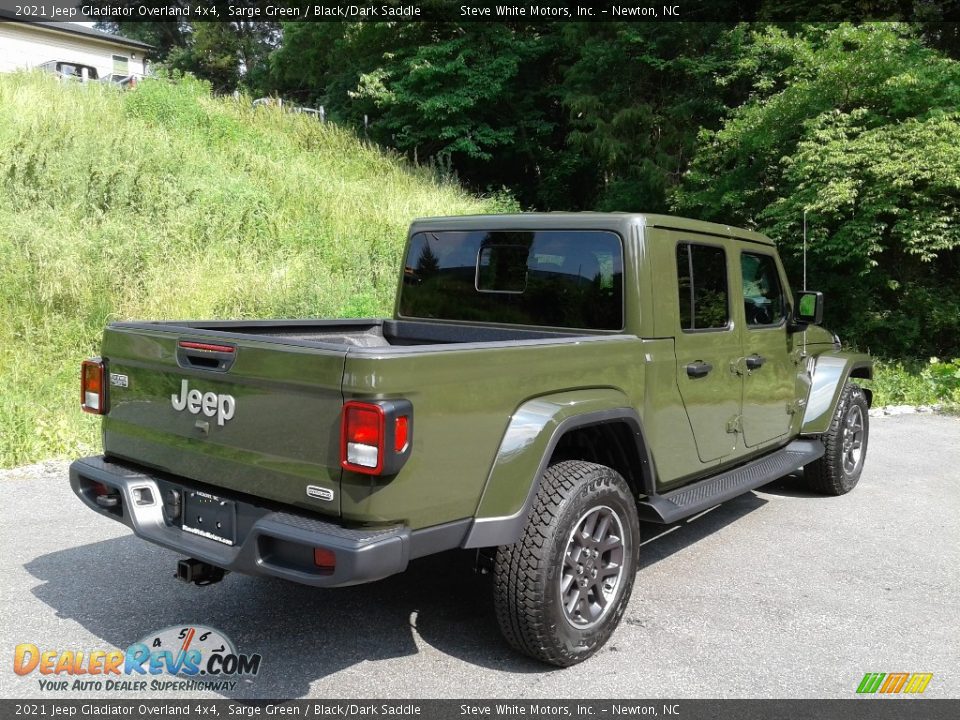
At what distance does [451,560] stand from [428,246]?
1.83 metres

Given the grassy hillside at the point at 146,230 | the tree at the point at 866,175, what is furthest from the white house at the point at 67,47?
the tree at the point at 866,175

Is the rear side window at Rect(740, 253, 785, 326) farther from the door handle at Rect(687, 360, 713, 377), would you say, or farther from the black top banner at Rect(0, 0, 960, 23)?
the black top banner at Rect(0, 0, 960, 23)

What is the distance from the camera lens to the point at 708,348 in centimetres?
424

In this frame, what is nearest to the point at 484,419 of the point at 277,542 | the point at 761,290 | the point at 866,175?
the point at 277,542

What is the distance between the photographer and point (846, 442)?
5.89m

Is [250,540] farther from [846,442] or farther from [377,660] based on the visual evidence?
[846,442]

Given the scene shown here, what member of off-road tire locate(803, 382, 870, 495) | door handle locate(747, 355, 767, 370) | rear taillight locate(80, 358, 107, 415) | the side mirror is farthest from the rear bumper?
off-road tire locate(803, 382, 870, 495)

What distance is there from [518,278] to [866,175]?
9.12m

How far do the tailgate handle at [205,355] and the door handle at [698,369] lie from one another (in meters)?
2.28

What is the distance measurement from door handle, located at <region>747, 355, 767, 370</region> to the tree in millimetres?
7558

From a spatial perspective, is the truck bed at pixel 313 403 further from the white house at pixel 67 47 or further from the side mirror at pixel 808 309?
the white house at pixel 67 47

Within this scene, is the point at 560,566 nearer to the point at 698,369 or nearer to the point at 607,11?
the point at 698,369

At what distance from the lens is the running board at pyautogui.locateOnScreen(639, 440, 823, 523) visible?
12.4ft

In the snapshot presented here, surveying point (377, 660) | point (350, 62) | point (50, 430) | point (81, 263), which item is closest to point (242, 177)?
point (81, 263)
